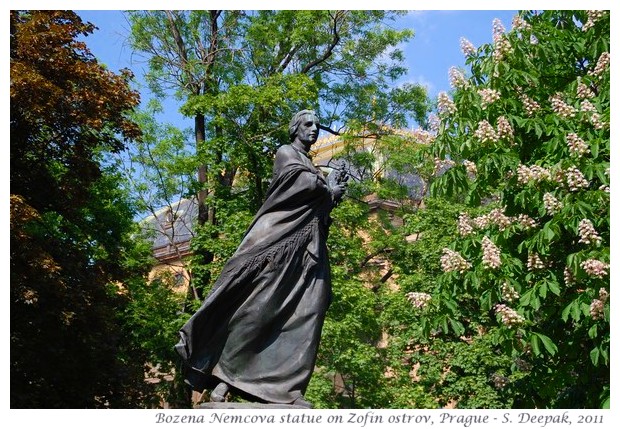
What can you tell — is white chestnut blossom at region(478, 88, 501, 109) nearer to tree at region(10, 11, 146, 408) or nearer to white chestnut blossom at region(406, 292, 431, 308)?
white chestnut blossom at region(406, 292, 431, 308)

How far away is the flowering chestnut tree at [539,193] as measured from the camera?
1109 cm

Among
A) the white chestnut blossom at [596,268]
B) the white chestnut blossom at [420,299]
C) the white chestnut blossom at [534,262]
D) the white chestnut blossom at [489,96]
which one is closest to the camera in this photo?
the white chestnut blossom at [596,268]

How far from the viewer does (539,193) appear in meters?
11.5

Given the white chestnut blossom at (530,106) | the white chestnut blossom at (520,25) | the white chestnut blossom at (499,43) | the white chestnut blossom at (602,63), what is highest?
the white chestnut blossom at (520,25)

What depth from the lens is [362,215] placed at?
88.7 ft

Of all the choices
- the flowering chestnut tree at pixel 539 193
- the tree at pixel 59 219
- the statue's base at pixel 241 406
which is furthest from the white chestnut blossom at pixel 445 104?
the tree at pixel 59 219

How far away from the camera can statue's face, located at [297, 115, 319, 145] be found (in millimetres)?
9414

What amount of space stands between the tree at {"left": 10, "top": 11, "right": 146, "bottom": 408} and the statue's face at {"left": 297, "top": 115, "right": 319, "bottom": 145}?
9.37 m

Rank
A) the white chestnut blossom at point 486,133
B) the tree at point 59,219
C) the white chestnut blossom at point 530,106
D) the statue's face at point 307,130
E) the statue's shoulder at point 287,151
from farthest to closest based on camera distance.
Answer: the tree at point 59,219 < the white chestnut blossom at point 530,106 < the white chestnut blossom at point 486,133 < the statue's face at point 307,130 < the statue's shoulder at point 287,151

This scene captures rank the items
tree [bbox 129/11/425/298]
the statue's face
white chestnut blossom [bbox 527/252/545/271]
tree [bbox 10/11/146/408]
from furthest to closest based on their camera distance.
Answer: tree [bbox 129/11/425/298], tree [bbox 10/11/146/408], white chestnut blossom [bbox 527/252/545/271], the statue's face

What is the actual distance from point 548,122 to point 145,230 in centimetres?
1974

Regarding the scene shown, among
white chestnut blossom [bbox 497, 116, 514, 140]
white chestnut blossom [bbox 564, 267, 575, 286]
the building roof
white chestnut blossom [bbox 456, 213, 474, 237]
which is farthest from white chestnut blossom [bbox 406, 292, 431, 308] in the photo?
the building roof

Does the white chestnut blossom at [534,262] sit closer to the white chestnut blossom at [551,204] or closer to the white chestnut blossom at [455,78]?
the white chestnut blossom at [551,204]
